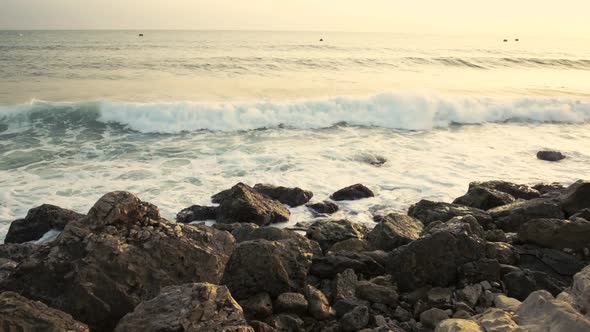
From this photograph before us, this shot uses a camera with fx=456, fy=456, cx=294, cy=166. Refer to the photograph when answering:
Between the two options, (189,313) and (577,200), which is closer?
(189,313)

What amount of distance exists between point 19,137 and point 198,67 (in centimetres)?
1687

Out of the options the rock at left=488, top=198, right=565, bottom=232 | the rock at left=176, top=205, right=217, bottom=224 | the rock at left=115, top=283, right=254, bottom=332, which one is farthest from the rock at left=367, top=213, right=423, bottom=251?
the rock at left=115, top=283, right=254, bottom=332

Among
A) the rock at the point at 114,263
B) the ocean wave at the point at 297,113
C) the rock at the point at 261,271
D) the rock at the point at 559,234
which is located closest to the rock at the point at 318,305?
the rock at the point at 261,271

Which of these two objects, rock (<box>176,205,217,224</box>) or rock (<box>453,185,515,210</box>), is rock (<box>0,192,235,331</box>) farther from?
rock (<box>453,185,515,210</box>)

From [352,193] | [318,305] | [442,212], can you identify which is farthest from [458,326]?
[352,193]

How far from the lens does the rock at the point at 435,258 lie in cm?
483

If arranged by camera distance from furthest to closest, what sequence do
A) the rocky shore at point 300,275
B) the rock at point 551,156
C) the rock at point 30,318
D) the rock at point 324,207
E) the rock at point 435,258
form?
the rock at point 551,156 → the rock at point 324,207 → the rock at point 435,258 → the rocky shore at point 300,275 → the rock at point 30,318

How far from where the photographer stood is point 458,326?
3.41 metres

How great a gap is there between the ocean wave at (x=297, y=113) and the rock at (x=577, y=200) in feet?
30.1

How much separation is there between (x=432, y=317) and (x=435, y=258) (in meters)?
0.87

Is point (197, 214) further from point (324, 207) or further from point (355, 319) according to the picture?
point (355, 319)

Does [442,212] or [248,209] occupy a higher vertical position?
[442,212]

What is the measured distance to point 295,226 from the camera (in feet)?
24.6

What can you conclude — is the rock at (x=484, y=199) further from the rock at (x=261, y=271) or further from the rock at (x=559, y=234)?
the rock at (x=261, y=271)
